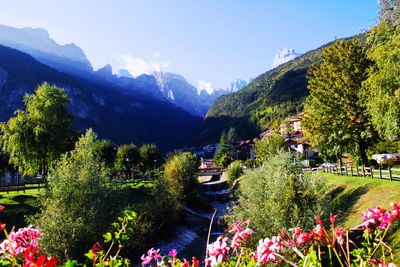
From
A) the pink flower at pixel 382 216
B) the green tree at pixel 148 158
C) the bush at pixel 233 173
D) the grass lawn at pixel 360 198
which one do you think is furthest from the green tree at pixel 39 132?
the bush at pixel 233 173

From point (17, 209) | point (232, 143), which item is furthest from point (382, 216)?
point (232, 143)

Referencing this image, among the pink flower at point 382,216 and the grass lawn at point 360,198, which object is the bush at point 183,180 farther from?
the pink flower at point 382,216

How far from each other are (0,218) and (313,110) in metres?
28.2

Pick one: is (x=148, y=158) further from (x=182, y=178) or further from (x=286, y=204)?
(x=286, y=204)

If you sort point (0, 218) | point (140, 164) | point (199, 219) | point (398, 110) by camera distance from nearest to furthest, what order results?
point (398, 110)
point (0, 218)
point (199, 219)
point (140, 164)

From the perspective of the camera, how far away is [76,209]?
14.2 metres

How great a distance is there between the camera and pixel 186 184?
102 feet

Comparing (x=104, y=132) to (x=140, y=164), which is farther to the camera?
(x=104, y=132)

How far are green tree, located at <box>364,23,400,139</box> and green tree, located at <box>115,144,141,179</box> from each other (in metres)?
44.3

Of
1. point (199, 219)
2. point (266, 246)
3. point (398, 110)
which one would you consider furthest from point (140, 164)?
point (266, 246)

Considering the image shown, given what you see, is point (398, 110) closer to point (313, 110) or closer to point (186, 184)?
point (313, 110)

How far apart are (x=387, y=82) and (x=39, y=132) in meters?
30.0

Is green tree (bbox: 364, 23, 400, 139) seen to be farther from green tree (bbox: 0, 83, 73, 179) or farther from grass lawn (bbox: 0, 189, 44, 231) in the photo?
green tree (bbox: 0, 83, 73, 179)

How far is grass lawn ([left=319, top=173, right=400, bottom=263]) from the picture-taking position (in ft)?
42.2
